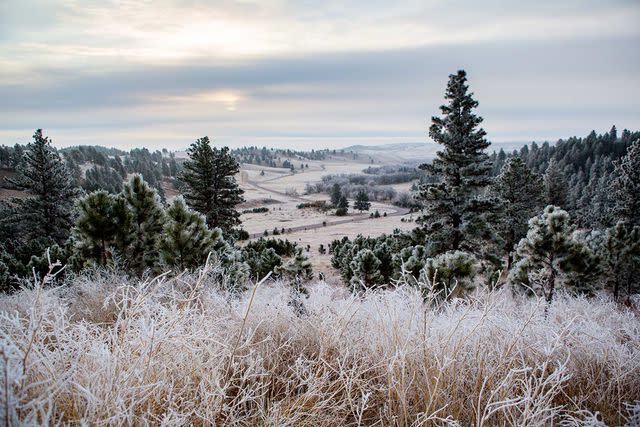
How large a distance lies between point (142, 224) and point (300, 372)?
1052 cm

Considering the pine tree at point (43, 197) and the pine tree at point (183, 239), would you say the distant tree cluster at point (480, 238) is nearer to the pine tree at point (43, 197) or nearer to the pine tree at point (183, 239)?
the pine tree at point (183, 239)

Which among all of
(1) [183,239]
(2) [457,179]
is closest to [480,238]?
(2) [457,179]

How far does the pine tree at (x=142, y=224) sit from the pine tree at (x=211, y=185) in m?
12.9

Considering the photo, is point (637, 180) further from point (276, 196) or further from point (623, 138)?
point (276, 196)

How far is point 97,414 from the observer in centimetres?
162

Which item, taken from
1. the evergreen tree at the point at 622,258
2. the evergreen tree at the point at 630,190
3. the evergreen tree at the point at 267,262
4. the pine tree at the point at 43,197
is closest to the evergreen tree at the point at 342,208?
the evergreen tree at the point at 267,262

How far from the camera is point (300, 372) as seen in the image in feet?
8.44

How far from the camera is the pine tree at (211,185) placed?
24.6m

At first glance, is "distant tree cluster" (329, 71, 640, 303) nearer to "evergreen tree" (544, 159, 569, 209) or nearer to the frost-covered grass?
the frost-covered grass

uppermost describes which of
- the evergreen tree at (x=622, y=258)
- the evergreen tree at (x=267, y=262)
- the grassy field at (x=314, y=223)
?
the evergreen tree at (x=622, y=258)

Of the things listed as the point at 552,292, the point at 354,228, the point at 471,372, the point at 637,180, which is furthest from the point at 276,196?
the point at 471,372

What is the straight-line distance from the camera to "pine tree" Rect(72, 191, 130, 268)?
10008 mm

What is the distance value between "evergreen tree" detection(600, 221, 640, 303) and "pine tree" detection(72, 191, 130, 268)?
19138 mm

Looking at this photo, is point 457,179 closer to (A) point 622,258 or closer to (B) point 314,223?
(A) point 622,258
